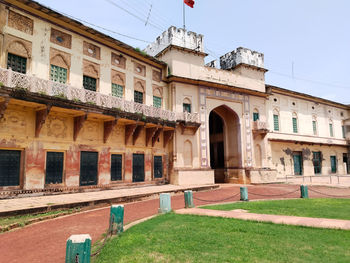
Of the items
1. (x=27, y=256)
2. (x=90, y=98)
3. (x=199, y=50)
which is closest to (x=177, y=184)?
(x=90, y=98)

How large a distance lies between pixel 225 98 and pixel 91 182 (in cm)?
1405

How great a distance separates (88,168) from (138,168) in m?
3.87

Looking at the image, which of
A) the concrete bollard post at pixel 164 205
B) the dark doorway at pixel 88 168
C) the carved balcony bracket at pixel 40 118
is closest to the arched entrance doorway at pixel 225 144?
the dark doorway at pixel 88 168

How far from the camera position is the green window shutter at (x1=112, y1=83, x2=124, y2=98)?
1703cm

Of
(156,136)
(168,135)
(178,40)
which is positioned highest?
(178,40)

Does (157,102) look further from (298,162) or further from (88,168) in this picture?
(298,162)

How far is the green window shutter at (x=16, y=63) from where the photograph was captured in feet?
40.4

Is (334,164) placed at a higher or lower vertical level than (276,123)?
lower

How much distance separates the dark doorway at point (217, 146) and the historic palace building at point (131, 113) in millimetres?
109

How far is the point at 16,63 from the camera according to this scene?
1255cm

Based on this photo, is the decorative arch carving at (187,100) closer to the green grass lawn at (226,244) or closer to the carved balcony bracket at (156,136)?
the carved balcony bracket at (156,136)

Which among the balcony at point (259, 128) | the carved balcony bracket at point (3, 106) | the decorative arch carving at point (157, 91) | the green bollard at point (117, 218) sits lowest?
the green bollard at point (117, 218)

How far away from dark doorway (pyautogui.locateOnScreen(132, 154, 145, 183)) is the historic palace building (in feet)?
0.24

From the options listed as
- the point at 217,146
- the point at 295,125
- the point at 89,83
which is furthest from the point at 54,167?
the point at 295,125
